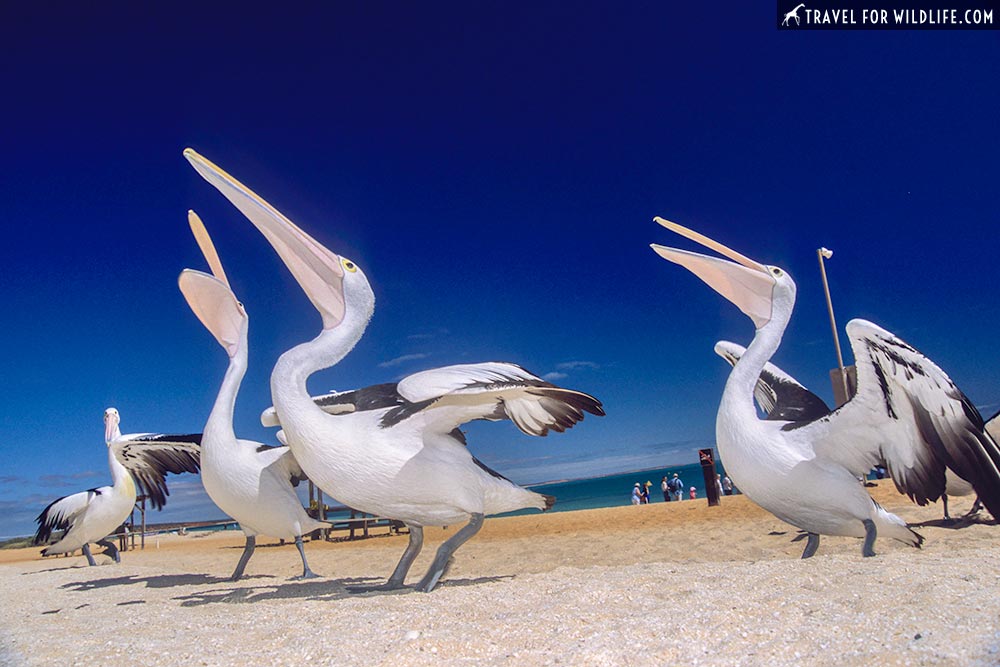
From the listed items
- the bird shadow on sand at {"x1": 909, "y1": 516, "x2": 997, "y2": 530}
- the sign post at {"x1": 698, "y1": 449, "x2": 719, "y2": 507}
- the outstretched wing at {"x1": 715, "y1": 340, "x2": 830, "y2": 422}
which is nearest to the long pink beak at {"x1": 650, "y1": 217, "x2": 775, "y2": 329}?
the outstretched wing at {"x1": 715, "y1": 340, "x2": 830, "y2": 422}

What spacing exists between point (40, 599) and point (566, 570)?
5003 millimetres

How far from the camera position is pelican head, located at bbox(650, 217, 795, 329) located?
5492mm

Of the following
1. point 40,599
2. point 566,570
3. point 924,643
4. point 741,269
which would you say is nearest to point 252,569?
point 40,599

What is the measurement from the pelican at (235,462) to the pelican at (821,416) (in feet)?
14.9

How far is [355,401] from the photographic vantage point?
5.30 meters

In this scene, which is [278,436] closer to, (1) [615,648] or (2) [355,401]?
(2) [355,401]

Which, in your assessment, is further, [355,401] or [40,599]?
[40,599]

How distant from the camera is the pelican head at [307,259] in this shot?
471cm

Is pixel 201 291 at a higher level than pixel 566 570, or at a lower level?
higher

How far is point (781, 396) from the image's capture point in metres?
6.07

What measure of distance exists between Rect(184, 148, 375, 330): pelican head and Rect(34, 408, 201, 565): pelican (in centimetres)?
369

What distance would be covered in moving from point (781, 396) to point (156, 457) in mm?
7614

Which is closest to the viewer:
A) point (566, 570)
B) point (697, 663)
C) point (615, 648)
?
point (697, 663)

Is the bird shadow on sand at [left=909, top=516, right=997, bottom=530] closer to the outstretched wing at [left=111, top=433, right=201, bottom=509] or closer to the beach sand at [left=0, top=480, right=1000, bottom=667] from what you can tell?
the beach sand at [left=0, top=480, right=1000, bottom=667]
